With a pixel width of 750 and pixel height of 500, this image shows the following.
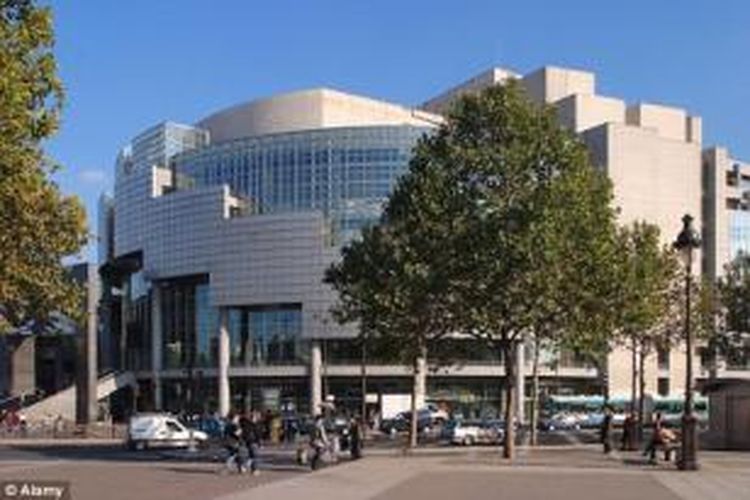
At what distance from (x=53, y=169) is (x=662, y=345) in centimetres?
5626

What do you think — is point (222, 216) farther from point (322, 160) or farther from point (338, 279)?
point (338, 279)

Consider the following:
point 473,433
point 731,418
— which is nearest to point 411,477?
point 731,418

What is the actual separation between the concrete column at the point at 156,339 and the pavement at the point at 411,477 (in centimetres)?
9419

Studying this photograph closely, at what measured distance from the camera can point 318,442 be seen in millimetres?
41750

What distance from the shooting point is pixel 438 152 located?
47438mm

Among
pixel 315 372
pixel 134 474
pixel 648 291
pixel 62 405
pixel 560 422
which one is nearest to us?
pixel 134 474

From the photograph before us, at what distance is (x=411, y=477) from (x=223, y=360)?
338 ft

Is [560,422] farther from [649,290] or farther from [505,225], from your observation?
[505,225]

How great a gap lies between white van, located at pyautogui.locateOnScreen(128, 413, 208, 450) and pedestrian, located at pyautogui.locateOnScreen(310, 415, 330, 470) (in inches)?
763

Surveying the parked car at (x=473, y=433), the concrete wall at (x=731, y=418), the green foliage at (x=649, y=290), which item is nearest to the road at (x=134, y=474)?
the green foliage at (x=649, y=290)

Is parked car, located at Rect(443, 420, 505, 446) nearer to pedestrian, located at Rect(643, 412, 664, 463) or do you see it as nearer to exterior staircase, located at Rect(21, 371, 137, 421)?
pedestrian, located at Rect(643, 412, 664, 463)

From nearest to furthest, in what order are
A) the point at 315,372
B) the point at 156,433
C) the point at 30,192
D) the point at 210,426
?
1. the point at 30,192
2. the point at 156,433
3. the point at 210,426
4. the point at 315,372

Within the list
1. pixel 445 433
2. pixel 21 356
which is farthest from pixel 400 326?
pixel 21 356

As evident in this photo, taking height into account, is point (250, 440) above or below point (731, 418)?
above
